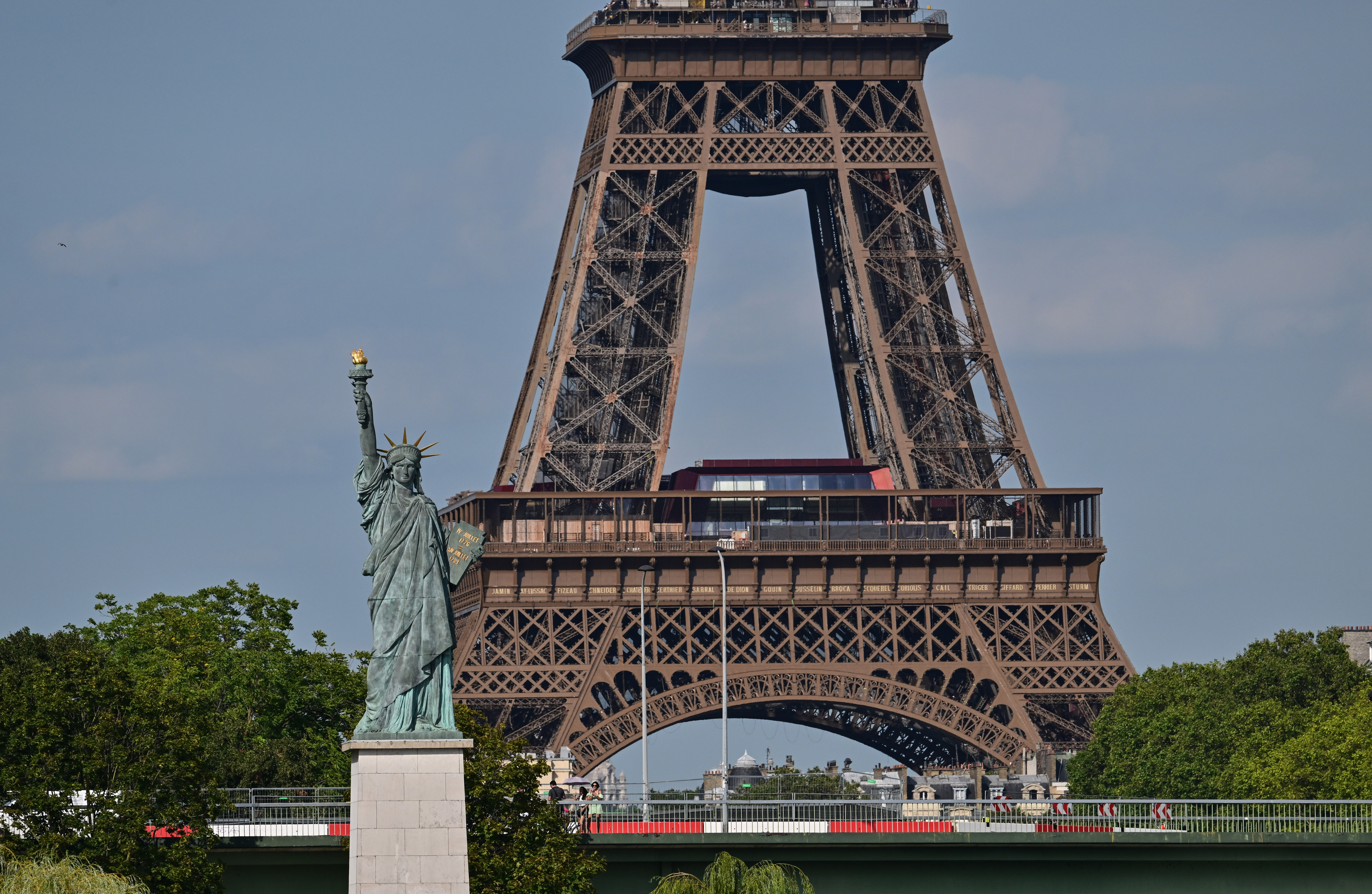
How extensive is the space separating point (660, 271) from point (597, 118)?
7699mm

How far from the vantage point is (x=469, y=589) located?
332ft

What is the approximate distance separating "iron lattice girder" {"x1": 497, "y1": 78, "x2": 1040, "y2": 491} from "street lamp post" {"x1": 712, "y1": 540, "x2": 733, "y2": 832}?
18.7 ft

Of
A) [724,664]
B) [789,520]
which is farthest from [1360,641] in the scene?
[724,664]

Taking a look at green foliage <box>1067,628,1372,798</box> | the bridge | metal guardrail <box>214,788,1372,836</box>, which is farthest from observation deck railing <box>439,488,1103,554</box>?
the bridge

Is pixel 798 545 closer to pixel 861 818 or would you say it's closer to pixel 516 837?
pixel 861 818

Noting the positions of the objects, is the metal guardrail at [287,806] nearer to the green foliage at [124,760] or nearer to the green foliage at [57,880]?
the green foliage at [124,760]

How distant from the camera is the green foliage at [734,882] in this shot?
5488 cm

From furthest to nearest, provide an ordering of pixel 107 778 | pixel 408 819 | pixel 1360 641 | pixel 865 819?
1. pixel 1360 641
2. pixel 865 819
3. pixel 107 778
4. pixel 408 819

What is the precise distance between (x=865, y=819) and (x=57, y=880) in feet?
91.4

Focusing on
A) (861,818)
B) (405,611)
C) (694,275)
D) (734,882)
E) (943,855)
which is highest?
(694,275)

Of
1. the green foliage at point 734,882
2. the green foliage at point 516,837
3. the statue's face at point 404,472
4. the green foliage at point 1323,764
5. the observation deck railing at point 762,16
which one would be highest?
the observation deck railing at point 762,16

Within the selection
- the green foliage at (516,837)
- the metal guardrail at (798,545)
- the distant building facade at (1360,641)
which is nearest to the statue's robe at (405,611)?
the green foliage at (516,837)

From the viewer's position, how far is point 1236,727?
8994 centimetres

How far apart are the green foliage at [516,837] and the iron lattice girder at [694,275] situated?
43019 mm
